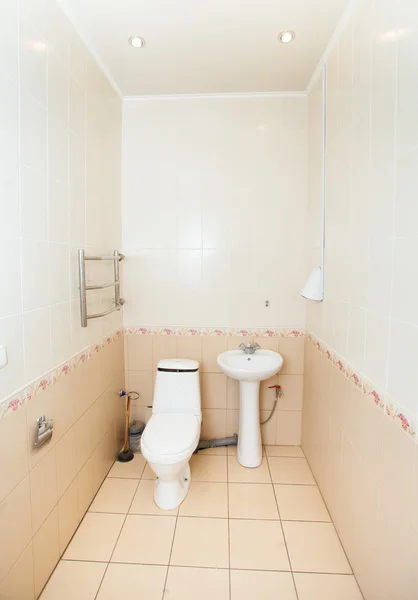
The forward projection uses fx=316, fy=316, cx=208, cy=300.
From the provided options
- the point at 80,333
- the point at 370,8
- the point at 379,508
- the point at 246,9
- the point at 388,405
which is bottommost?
the point at 379,508

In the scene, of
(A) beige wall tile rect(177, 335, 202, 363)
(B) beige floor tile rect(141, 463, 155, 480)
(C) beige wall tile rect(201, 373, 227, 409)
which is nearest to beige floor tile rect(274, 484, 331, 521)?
(C) beige wall tile rect(201, 373, 227, 409)

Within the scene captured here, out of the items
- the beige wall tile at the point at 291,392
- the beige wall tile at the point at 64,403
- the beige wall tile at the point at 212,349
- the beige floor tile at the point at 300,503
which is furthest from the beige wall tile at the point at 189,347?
the beige floor tile at the point at 300,503

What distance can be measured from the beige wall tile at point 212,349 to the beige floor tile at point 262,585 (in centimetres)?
118

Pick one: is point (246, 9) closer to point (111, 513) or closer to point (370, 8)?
point (370, 8)

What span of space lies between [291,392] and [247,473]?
2.09 ft

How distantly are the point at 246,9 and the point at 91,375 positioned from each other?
2.02 m

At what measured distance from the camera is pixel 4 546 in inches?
42.8

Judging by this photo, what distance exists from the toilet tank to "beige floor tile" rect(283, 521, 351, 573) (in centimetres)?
82

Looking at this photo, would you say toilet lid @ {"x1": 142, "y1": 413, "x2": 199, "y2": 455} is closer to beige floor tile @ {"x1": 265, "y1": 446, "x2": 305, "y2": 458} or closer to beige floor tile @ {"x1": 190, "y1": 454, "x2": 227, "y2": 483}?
beige floor tile @ {"x1": 190, "y1": 454, "x2": 227, "y2": 483}

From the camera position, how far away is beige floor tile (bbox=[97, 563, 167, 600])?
1.30 meters

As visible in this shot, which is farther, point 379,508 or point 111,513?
point 111,513

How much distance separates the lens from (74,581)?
136 centimetres

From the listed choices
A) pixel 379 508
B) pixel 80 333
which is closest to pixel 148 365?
pixel 80 333

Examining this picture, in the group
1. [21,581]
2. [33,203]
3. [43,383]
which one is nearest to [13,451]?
[43,383]
